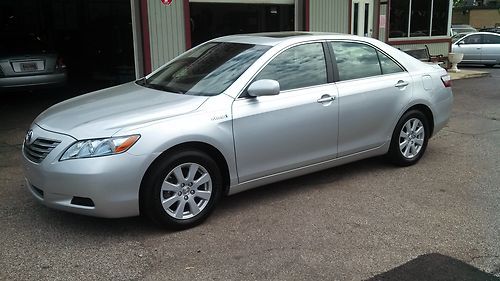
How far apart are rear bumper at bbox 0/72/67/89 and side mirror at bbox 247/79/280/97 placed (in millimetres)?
6753

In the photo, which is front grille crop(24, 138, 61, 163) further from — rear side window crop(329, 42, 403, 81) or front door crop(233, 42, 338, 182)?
rear side window crop(329, 42, 403, 81)

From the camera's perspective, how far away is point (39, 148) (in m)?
4.22

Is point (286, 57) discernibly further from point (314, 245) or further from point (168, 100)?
point (314, 245)

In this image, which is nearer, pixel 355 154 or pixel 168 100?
pixel 168 100

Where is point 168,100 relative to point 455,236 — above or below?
above

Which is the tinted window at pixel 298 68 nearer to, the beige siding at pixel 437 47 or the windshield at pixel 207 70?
the windshield at pixel 207 70

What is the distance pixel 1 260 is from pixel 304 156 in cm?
278

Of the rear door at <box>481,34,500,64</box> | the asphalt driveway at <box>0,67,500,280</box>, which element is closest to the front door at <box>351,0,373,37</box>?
the rear door at <box>481,34,500,64</box>

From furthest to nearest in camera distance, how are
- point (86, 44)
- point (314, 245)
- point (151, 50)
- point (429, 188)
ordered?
point (86, 44)
point (151, 50)
point (429, 188)
point (314, 245)

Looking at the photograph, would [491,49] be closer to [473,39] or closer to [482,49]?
[482,49]

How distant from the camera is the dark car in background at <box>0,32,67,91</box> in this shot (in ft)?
31.5

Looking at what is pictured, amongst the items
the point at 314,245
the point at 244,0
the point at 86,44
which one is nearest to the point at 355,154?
the point at 314,245

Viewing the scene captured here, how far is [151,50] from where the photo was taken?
962 centimetres

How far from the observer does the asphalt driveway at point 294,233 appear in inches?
146
